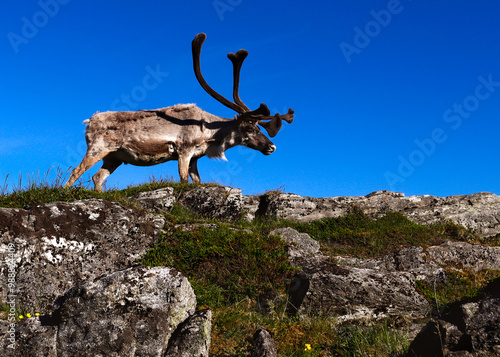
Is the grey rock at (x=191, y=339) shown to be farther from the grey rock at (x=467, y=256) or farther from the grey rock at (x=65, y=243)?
the grey rock at (x=467, y=256)

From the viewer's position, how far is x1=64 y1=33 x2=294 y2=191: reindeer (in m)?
15.1

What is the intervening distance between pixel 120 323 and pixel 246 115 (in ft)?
41.6

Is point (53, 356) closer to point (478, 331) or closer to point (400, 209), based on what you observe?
point (478, 331)

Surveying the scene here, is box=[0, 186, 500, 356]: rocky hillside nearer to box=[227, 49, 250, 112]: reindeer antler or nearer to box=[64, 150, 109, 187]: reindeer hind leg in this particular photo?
box=[64, 150, 109, 187]: reindeer hind leg

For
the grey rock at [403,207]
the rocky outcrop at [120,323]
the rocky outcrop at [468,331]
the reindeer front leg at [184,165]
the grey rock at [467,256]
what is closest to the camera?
the rocky outcrop at [468,331]

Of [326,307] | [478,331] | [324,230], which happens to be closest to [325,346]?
[326,307]

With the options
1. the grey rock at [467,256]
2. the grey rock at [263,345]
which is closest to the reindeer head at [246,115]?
the grey rock at [467,256]

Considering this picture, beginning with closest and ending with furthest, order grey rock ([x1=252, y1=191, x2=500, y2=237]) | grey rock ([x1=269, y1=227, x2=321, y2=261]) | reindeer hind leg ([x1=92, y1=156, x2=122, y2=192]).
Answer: grey rock ([x1=269, y1=227, x2=321, y2=261]), grey rock ([x1=252, y1=191, x2=500, y2=237]), reindeer hind leg ([x1=92, y1=156, x2=122, y2=192])

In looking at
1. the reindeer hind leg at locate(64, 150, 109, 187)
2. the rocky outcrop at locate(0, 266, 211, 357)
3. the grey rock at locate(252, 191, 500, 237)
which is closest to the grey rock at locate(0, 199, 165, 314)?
the rocky outcrop at locate(0, 266, 211, 357)

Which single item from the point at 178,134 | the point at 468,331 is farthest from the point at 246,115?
the point at 468,331

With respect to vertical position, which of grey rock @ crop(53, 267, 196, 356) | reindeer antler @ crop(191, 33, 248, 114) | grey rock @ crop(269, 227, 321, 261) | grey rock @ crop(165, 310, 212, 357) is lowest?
grey rock @ crop(165, 310, 212, 357)

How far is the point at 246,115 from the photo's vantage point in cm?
1655

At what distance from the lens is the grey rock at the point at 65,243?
6461 millimetres

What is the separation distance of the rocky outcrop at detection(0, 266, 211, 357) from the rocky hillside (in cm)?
1
